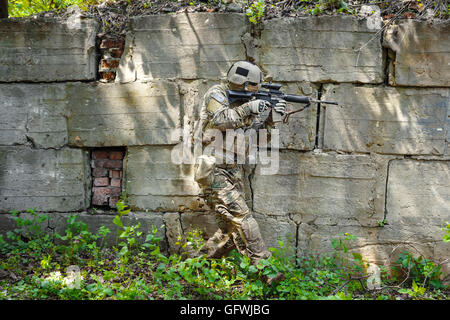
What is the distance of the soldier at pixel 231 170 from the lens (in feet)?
12.3

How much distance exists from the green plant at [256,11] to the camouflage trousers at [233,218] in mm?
1550

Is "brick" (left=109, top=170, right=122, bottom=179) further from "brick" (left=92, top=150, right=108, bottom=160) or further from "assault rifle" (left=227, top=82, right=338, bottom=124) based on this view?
"assault rifle" (left=227, top=82, right=338, bottom=124)

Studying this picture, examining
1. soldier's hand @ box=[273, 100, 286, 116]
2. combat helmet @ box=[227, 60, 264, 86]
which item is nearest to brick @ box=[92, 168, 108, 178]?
combat helmet @ box=[227, 60, 264, 86]

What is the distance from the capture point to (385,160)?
4277 millimetres

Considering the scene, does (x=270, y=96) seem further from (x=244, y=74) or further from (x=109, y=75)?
(x=109, y=75)

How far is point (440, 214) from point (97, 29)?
4.15m

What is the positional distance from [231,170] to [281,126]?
76 centimetres

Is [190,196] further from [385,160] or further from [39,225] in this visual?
[385,160]

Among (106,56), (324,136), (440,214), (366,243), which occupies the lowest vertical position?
(366,243)

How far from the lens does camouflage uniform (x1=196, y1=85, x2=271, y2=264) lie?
3.77m

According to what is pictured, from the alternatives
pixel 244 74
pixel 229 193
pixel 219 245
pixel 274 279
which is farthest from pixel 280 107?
pixel 274 279

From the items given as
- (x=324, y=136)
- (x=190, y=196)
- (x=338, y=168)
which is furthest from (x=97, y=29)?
(x=338, y=168)

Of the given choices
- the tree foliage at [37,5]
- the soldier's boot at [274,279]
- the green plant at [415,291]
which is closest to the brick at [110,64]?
the tree foliage at [37,5]

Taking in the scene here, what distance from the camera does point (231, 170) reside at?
3.99m
